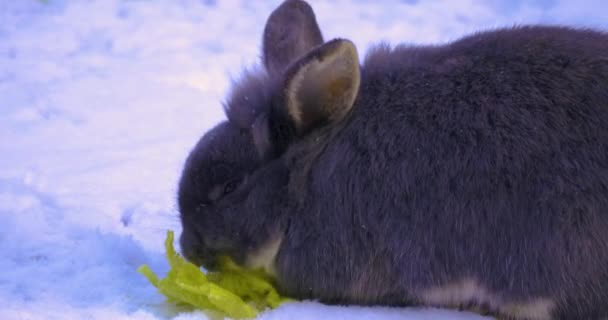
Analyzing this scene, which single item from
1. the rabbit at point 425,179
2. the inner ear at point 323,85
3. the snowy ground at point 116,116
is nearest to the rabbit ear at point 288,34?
the rabbit at point 425,179

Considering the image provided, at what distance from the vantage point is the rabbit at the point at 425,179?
200 cm

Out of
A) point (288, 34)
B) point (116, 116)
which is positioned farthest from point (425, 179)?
point (116, 116)

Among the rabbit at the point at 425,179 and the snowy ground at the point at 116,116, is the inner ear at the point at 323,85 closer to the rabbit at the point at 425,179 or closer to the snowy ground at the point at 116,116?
the rabbit at the point at 425,179

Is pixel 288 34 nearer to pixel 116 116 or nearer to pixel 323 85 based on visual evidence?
pixel 323 85

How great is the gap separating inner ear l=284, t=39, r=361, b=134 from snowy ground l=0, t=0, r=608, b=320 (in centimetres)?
55

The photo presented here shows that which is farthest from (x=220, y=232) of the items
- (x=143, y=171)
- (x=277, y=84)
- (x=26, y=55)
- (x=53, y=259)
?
(x=26, y=55)

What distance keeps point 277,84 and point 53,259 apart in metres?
0.98

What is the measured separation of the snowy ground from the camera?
2.38 m

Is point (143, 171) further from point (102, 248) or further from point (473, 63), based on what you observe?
point (473, 63)

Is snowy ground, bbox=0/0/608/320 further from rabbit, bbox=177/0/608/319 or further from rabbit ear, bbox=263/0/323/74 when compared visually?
rabbit ear, bbox=263/0/323/74

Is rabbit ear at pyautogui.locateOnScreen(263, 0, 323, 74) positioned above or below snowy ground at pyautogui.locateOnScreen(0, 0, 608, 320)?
above

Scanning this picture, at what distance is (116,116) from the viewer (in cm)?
403

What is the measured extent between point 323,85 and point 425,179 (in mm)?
361

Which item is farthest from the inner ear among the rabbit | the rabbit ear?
the rabbit ear
